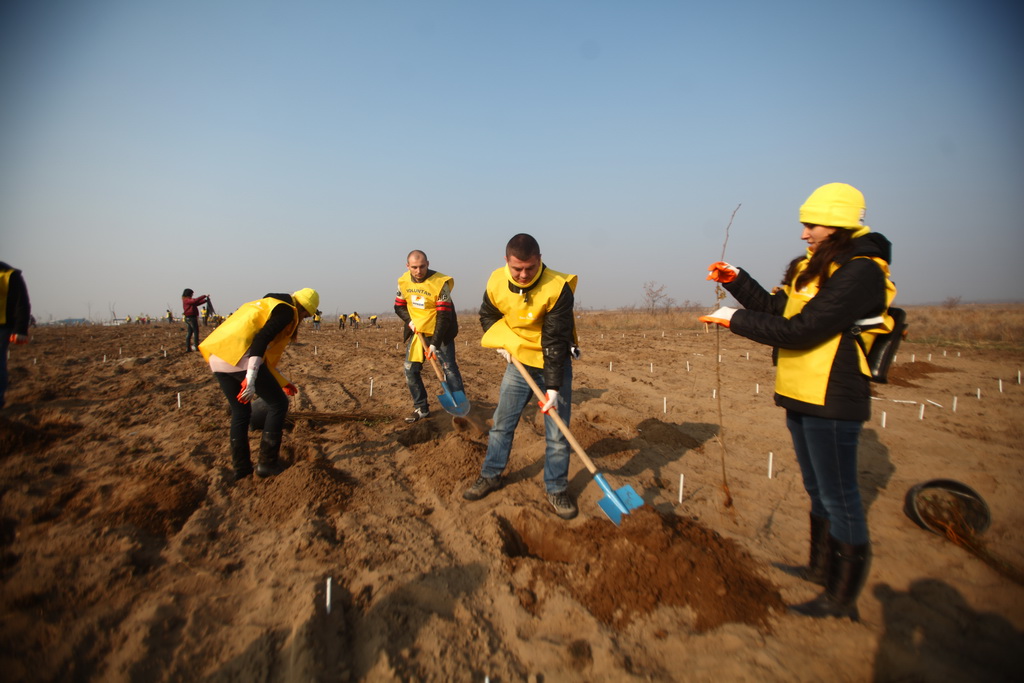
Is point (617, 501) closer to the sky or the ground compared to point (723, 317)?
closer to the ground

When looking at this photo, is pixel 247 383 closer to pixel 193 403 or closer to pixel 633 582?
pixel 633 582

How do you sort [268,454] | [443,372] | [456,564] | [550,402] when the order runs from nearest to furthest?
[456,564]
[550,402]
[268,454]
[443,372]

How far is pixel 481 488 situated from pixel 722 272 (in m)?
2.30

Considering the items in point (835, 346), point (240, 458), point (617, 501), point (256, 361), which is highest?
point (835, 346)

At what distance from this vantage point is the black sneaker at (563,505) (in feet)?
10.3

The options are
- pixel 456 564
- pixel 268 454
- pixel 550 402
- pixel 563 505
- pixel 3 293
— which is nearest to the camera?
pixel 456 564

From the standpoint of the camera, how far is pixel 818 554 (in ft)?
8.24

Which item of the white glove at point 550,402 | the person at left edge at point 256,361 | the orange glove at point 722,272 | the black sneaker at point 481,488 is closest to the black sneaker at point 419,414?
the person at left edge at point 256,361

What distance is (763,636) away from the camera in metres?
2.09

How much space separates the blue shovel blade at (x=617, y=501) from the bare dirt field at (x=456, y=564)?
0.39 feet

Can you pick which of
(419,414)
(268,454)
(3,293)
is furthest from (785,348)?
(3,293)

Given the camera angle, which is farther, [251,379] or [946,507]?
[251,379]

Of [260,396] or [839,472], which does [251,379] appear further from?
[839,472]

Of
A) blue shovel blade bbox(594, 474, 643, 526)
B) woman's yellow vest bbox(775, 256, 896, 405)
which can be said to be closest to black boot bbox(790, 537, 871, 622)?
woman's yellow vest bbox(775, 256, 896, 405)
